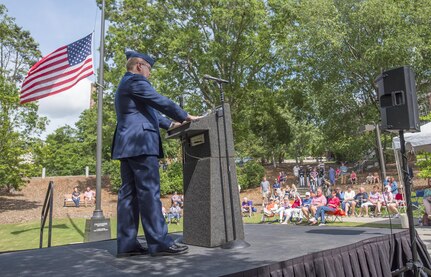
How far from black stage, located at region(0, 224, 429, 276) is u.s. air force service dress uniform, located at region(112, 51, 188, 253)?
269 millimetres

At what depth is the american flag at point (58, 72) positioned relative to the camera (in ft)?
32.2

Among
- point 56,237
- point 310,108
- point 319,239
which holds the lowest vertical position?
point 56,237

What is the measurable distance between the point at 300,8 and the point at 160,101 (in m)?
22.6

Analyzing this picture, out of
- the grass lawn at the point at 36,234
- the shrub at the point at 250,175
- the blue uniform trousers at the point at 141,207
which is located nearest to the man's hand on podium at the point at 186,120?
the blue uniform trousers at the point at 141,207

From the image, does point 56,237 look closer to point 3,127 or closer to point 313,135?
point 3,127

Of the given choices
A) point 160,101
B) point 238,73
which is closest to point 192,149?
point 160,101

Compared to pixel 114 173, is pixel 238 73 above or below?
above

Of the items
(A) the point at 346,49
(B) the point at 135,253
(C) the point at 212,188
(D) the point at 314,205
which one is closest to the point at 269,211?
(D) the point at 314,205

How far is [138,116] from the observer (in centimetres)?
404

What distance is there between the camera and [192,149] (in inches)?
181

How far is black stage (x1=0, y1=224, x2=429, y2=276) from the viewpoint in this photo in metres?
3.10

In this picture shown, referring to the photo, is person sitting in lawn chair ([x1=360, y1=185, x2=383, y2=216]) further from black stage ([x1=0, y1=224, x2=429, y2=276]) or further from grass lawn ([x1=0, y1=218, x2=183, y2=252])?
black stage ([x1=0, y1=224, x2=429, y2=276])

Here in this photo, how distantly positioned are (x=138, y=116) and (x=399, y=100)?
131 inches

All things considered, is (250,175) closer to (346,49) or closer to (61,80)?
(346,49)
